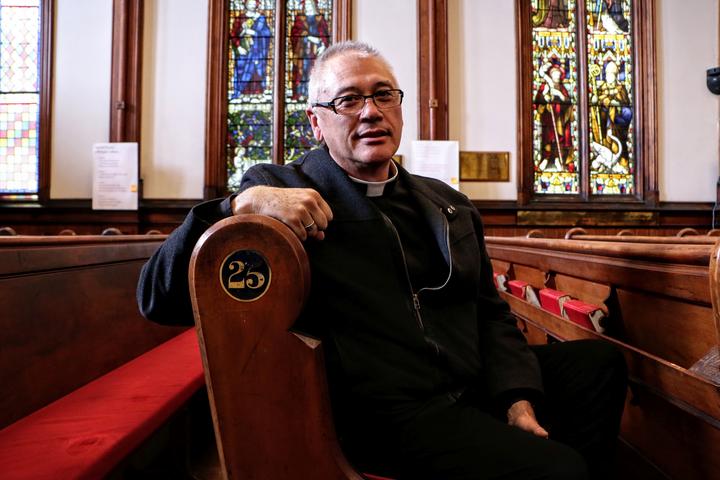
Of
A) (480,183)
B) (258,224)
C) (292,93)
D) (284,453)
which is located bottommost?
(284,453)

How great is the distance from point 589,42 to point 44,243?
689 centimetres

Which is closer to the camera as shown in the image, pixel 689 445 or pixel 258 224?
pixel 258 224

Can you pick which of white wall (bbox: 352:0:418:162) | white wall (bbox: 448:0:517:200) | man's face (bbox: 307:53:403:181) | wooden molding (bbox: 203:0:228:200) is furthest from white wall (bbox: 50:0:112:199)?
man's face (bbox: 307:53:403:181)

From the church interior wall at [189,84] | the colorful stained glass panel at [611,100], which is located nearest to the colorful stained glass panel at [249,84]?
the church interior wall at [189,84]

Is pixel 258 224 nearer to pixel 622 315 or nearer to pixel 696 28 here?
pixel 622 315

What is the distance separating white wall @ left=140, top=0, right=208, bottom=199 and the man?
17.3ft

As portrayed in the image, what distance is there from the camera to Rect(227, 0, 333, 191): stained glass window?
6.33 metres

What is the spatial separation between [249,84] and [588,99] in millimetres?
4478

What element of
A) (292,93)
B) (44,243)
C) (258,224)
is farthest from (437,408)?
(292,93)

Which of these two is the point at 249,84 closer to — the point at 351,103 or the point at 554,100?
the point at 554,100

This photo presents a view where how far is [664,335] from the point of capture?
121 cm

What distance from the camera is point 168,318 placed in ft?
3.13

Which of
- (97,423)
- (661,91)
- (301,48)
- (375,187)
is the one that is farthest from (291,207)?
(661,91)

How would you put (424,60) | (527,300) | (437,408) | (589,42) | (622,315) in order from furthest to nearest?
(589,42)
(424,60)
(527,300)
(622,315)
(437,408)
